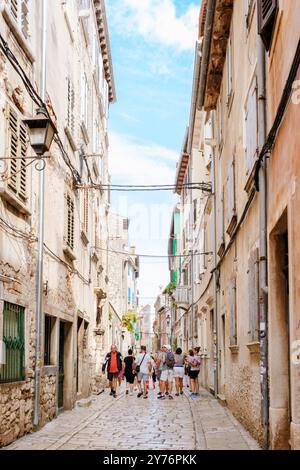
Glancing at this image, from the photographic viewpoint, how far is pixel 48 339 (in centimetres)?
1435

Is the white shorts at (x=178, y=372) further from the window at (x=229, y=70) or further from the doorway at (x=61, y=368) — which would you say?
the window at (x=229, y=70)

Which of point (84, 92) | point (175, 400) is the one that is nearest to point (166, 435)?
point (175, 400)

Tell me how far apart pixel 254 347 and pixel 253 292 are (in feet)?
2.65

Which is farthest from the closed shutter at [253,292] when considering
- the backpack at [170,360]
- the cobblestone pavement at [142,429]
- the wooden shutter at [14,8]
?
the backpack at [170,360]

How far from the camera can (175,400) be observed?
2047cm

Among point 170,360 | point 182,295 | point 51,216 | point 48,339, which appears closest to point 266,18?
point 51,216

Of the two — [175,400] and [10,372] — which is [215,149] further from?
[10,372]

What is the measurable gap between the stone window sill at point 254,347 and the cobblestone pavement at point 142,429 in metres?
1.30

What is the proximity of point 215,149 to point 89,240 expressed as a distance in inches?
177

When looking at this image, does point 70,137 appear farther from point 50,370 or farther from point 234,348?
point 234,348

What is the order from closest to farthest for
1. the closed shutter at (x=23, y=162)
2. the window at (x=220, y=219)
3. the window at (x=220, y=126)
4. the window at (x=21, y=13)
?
the window at (x=21, y=13) < the closed shutter at (x=23, y=162) < the window at (x=220, y=219) < the window at (x=220, y=126)

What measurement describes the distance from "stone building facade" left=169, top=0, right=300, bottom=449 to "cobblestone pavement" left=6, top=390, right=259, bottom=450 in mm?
449

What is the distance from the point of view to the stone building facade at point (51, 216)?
10336 millimetres

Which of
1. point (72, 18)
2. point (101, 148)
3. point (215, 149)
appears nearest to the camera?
point (72, 18)
